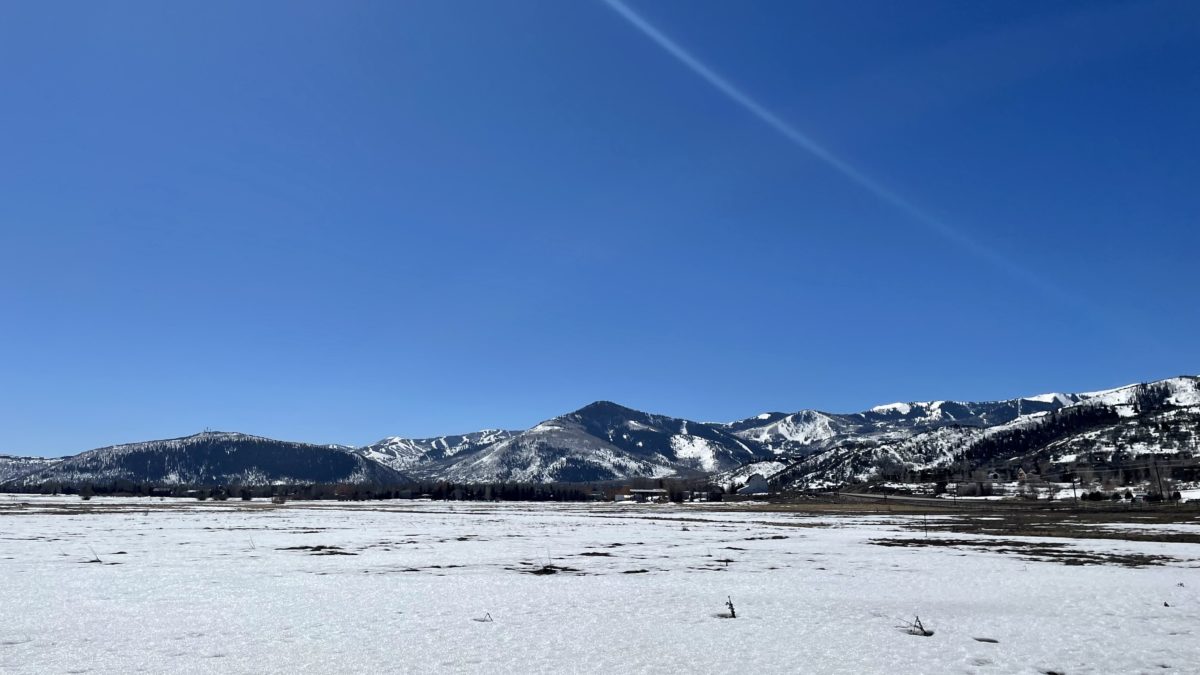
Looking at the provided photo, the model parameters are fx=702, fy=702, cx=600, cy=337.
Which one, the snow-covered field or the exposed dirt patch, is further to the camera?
the exposed dirt patch

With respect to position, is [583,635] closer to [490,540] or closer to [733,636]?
[733,636]

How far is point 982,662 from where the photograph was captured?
14.8m

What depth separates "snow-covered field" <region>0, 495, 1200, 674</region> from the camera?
14711 mm

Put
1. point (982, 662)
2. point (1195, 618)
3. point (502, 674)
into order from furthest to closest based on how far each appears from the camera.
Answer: point (1195, 618), point (982, 662), point (502, 674)

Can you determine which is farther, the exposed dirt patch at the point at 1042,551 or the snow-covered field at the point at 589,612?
the exposed dirt patch at the point at 1042,551

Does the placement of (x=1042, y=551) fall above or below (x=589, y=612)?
below

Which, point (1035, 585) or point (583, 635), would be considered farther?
point (1035, 585)

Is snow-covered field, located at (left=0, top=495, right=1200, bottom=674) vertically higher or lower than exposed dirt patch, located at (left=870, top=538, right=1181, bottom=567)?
higher

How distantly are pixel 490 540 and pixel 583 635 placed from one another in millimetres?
36599

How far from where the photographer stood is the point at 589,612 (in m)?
20.5

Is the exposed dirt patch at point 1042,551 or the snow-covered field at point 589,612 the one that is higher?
the snow-covered field at point 589,612

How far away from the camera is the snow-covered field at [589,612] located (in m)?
14.7

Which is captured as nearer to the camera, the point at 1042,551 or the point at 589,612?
the point at 589,612

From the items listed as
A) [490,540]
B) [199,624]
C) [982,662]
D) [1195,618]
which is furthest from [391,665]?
[490,540]
